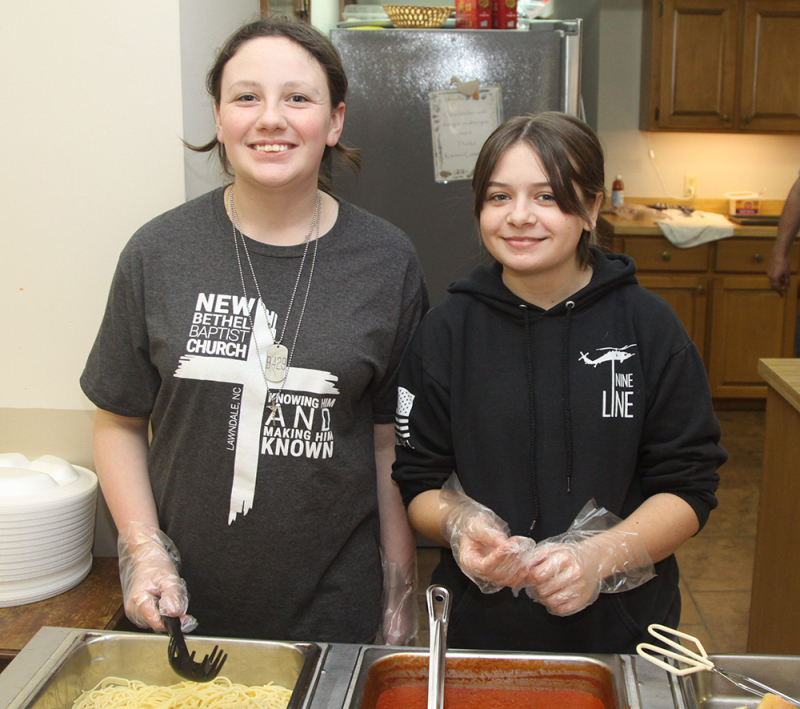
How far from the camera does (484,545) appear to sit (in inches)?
40.6

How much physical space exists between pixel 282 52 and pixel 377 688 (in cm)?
87

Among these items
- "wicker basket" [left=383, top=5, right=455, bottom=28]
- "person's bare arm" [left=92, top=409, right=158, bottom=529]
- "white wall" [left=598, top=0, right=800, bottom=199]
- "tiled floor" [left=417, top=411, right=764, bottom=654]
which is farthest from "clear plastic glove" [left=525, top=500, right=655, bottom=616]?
"white wall" [left=598, top=0, right=800, bottom=199]

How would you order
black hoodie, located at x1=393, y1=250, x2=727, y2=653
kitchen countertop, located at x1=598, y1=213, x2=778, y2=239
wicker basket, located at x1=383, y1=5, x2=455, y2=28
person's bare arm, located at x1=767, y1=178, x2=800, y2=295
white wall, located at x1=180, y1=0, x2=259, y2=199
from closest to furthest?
black hoodie, located at x1=393, y1=250, x2=727, y2=653 → white wall, located at x1=180, y1=0, x2=259, y2=199 → wicker basket, located at x1=383, y1=5, x2=455, y2=28 → person's bare arm, located at x1=767, y1=178, x2=800, y2=295 → kitchen countertop, located at x1=598, y1=213, x2=778, y2=239

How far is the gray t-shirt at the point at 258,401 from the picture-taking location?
1.16 m

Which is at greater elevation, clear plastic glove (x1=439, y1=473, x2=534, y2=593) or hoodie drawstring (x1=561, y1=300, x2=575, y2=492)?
hoodie drawstring (x1=561, y1=300, x2=575, y2=492)

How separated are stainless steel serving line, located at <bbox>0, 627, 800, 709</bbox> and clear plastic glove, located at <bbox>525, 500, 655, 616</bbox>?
89 mm

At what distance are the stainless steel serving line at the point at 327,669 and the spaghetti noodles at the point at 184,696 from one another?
0.01 meters

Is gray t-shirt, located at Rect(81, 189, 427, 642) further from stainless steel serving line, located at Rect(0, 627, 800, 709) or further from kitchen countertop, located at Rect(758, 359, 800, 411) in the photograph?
kitchen countertop, located at Rect(758, 359, 800, 411)

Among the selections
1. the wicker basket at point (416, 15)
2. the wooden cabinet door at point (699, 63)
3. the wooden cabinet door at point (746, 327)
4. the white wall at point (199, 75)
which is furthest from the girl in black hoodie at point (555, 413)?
the wooden cabinet door at point (699, 63)

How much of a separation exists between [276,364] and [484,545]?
1.30 ft

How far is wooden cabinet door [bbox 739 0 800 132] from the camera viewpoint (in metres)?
4.30

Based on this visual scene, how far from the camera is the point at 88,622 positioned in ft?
4.83

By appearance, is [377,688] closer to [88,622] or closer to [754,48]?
[88,622]

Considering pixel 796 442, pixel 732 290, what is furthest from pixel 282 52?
pixel 732 290
